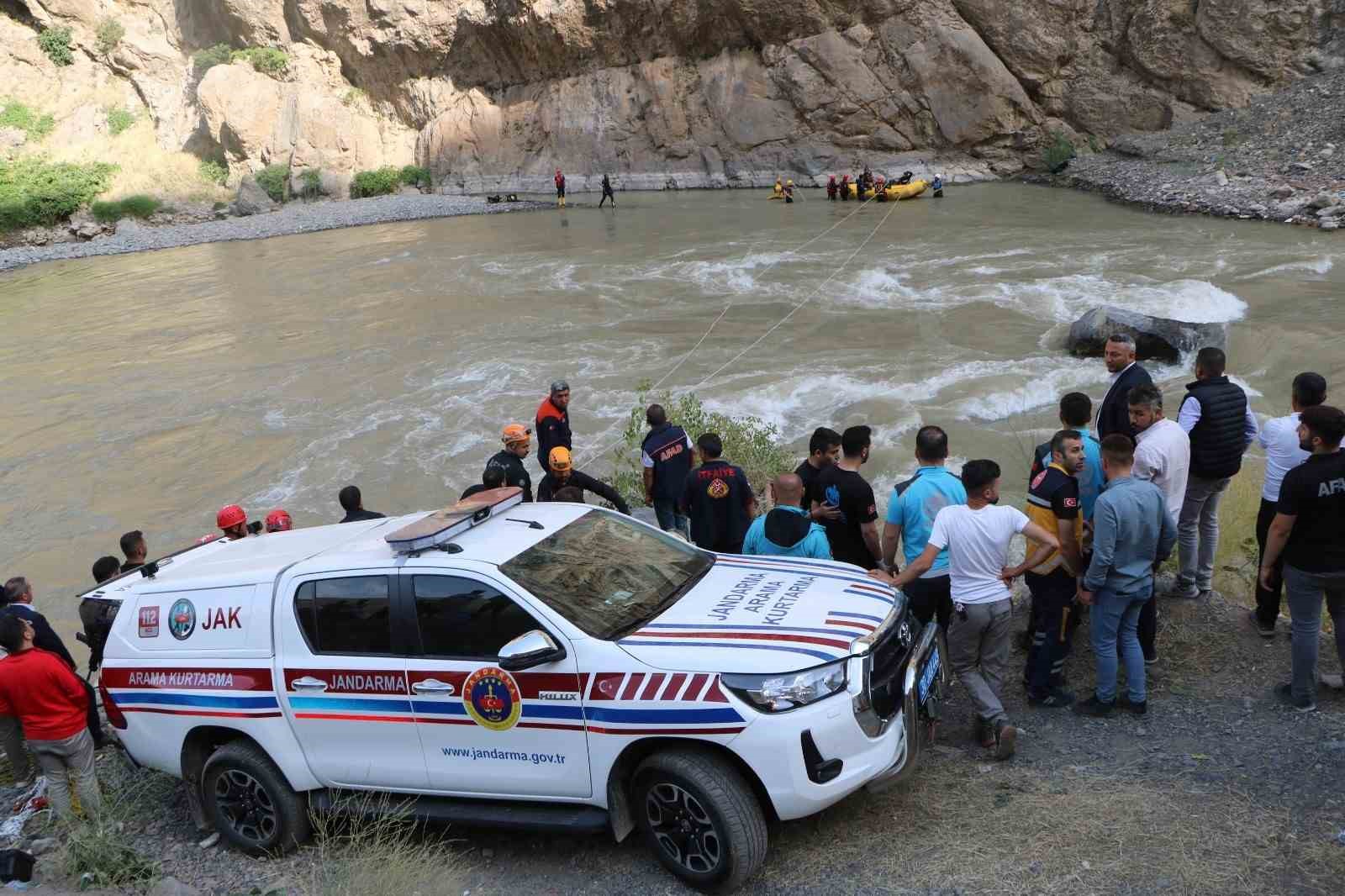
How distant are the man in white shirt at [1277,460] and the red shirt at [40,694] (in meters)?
6.71

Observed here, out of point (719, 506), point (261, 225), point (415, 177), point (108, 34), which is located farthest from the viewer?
point (108, 34)

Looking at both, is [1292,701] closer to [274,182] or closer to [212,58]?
[274,182]

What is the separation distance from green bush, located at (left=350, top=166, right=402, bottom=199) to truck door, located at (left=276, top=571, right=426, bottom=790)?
4722cm

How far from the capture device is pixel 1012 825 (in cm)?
438

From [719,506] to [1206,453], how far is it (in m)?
3.07

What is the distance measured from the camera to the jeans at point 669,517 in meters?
8.32

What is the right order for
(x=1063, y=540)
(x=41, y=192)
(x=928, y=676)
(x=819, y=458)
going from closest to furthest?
(x=928, y=676)
(x=1063, y=540)
(x=819, y=458)
(x=41, y=192)

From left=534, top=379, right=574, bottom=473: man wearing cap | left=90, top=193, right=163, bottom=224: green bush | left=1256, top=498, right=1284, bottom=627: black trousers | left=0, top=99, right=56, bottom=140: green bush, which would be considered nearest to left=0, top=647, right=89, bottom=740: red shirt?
left=534, top=379, right=574, bottom=473: man wearing cap

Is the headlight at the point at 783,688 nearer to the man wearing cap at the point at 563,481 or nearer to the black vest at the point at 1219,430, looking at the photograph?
the black vest at the point at 1219,430

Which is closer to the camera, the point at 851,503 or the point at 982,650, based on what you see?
the point at 982,650

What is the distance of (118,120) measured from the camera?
5331 cm

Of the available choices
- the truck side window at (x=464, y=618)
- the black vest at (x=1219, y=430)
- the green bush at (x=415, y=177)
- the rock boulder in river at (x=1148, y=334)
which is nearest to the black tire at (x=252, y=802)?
the truck side window at (x=464, y=618)

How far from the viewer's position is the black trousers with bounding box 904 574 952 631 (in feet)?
17.7

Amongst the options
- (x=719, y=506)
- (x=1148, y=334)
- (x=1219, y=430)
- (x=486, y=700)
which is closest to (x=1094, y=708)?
(x=1219, y=430)
